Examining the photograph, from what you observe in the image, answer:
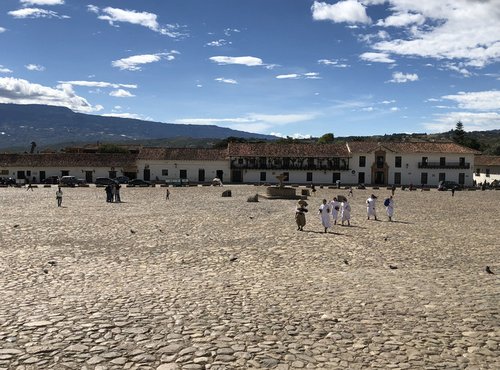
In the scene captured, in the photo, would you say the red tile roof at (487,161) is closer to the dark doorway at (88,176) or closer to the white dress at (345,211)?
the dark doorway at (88,176)

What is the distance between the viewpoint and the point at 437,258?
13.6 meters

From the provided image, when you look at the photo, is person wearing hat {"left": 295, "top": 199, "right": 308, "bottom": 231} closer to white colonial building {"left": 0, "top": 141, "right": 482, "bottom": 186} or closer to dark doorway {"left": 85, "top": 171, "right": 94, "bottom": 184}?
white colonial building {"left": 0, "top": 141, "right": 482, "bottom": 186}

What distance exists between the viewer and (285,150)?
213ft

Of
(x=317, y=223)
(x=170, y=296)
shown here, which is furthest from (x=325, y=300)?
(x=317, y=223)

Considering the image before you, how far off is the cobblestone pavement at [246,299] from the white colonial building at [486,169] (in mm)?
60477

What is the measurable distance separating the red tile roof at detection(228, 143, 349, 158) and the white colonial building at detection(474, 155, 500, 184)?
910 inches

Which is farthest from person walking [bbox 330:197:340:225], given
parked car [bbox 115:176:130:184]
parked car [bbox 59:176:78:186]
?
parked car [bbox 115:176:130:184]

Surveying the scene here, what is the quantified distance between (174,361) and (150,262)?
641 cm

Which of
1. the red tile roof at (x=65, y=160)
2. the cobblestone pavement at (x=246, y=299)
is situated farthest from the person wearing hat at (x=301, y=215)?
the red tile roof at (x=65, y=160)

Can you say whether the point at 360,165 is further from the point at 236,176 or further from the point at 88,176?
the point at 88,176

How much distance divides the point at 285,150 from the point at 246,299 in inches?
2215

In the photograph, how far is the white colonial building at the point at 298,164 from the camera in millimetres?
63094

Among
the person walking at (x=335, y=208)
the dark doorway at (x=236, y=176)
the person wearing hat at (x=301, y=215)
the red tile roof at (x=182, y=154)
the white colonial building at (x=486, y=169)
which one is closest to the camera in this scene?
the person wearing hat at (x=301, y=215)

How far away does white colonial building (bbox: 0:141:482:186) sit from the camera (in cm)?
6309
